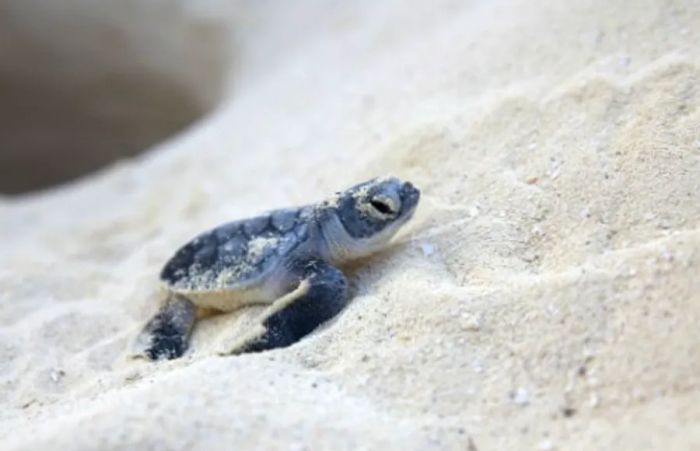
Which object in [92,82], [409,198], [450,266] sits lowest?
[450,266]

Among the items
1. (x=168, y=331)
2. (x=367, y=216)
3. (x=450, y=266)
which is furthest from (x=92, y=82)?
(x=450, y=266)

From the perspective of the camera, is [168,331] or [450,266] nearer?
[450,266]

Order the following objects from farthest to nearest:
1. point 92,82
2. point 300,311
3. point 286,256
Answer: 1. point 92,82
2. point 286,256
3. point 300,311

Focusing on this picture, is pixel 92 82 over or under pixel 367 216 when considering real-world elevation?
over

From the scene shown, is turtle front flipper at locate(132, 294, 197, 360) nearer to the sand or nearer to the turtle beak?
the sand

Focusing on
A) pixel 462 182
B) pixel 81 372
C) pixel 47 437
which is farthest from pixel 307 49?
pixel 47 437

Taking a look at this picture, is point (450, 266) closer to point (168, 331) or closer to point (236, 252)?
point (236, 252)

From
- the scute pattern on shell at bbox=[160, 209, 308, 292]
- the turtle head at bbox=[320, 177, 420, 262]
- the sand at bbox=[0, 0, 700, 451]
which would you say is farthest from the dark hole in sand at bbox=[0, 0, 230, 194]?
the turtle head at bbox=[320, 177, 420, 262]

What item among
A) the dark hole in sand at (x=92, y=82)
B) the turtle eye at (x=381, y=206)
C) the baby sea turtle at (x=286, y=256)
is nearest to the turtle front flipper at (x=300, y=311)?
the baby sea turtle at (x=286, y=256)
